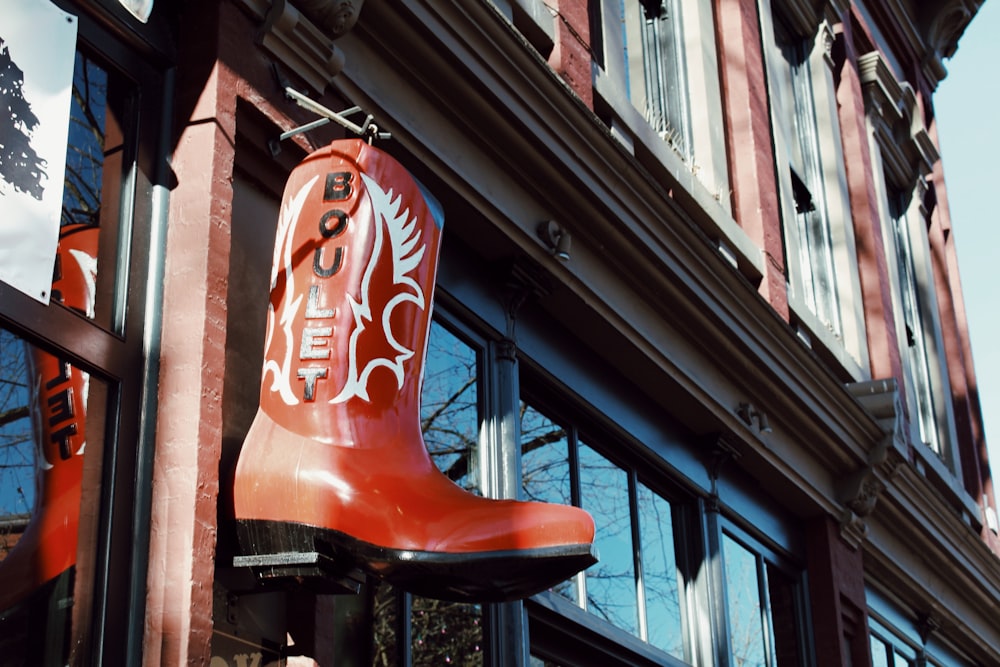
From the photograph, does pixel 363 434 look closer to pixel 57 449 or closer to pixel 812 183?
pixel 57 449

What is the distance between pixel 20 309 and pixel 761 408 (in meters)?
6.95

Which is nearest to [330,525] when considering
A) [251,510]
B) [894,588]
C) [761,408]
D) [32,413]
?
[251,510]

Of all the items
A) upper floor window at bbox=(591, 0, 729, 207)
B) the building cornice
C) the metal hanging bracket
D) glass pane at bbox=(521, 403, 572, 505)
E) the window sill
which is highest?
upper floor window at bbox=(591, 0, 729, 207)

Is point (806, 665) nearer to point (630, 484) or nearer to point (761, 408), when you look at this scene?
point (761, 408)

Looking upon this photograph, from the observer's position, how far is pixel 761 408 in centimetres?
1091

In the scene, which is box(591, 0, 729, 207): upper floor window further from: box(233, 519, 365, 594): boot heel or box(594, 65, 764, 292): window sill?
box(233, 519, 365, 594): boot heel

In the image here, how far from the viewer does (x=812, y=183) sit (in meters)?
14.7

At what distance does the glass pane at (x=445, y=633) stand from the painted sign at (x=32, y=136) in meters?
2.63

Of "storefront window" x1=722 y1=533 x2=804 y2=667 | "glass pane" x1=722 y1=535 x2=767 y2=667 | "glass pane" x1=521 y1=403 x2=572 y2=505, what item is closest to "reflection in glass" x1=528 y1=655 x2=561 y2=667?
"glass pane" x1=521 y1=403 x2=572 y2=505

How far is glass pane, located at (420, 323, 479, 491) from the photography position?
7.49 metres

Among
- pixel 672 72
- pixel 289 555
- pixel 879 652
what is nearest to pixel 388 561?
pixel 289 555

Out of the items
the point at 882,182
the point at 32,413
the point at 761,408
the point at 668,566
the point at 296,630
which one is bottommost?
the point at 296,630

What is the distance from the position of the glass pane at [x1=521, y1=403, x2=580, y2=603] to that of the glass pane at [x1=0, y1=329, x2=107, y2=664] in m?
3.46

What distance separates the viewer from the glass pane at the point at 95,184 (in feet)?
17.3
